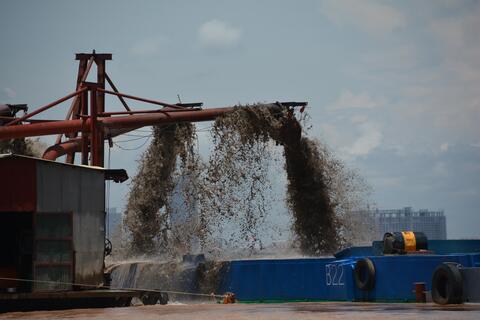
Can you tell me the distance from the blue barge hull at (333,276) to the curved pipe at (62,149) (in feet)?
63.0

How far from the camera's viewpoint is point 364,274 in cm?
2259

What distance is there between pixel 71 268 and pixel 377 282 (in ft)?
27.8

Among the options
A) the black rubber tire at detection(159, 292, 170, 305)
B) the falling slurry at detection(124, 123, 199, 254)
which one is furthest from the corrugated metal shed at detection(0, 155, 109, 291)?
the falling slurry at detection(124, 123, 199, 254)

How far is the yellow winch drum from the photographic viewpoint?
2273 cm

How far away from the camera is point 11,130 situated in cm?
4184

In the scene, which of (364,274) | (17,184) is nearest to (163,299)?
(17,184)

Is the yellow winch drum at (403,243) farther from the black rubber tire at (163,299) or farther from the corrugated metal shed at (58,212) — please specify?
Result: the corrugated metal shed at (58,212)

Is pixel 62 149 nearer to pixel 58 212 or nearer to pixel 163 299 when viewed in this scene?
pixel 163 299

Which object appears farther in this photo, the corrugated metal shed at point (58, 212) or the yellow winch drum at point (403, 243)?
the yellow winch drum at point (403, 243)

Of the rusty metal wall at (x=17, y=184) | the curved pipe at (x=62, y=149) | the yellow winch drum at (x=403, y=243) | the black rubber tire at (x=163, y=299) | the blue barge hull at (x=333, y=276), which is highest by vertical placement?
the curved pipe at (x=62, y=149)

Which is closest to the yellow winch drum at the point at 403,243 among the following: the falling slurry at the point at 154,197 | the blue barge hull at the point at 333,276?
the blue barge hull at the point at 333,276

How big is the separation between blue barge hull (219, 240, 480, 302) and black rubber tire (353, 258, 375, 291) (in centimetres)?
12

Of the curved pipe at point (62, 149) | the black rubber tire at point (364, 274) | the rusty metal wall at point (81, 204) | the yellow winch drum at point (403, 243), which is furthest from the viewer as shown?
the curved pipe at point (62, 149)

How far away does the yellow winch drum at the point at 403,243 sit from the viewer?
22.7 m
